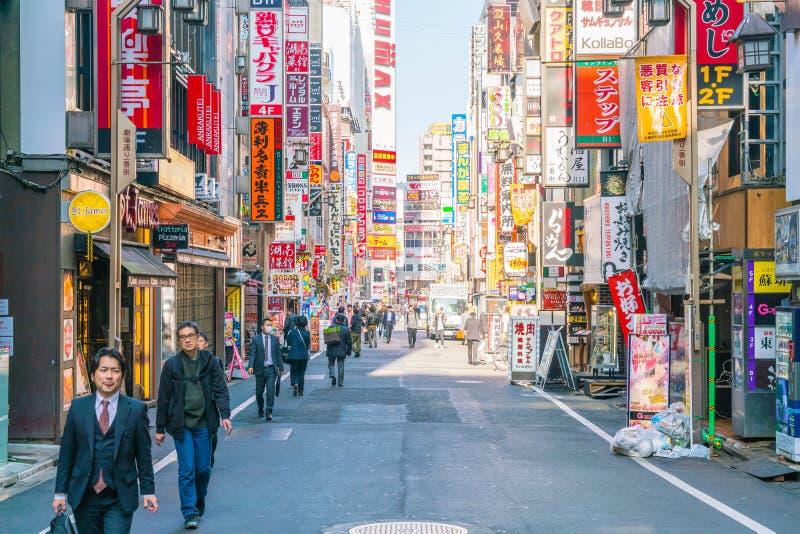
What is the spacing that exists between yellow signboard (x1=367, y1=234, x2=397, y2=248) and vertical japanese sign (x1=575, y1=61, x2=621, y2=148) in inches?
4596

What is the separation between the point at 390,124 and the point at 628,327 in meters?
167

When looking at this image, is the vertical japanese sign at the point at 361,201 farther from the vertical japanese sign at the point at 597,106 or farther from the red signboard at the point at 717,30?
the red signboard at the point at 717,30

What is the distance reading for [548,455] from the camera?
15.5 m

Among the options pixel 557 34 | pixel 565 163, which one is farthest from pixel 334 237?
pixel 565 163

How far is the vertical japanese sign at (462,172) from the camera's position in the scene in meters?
96.0

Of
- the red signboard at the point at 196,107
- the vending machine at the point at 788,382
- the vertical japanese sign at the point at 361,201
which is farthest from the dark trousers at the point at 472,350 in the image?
the vertical japanese sign at the point at 361,201

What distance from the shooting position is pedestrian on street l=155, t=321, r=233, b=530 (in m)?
10.6

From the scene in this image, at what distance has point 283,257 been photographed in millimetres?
40906

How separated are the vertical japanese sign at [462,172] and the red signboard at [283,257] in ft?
183

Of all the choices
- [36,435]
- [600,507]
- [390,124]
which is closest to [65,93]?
[36,435]

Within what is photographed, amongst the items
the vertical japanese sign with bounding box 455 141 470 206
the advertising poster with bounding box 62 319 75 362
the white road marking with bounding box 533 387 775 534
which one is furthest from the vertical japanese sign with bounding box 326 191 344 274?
the white road marking with bounding box 533 387 775 534

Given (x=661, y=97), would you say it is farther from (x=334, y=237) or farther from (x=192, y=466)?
(x=334, y=237)

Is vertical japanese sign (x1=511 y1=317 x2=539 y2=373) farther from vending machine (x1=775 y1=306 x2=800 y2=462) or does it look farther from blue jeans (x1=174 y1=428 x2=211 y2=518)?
blue jeans (x1=174 y1=428 x2=211 y2=518)

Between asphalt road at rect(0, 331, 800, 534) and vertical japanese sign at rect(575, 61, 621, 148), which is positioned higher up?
vertical japanese sign at rect(575, 61, 621, 148)
